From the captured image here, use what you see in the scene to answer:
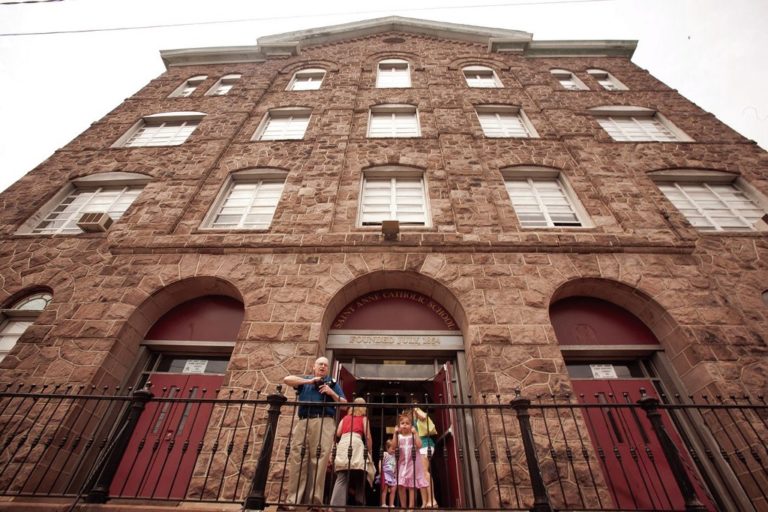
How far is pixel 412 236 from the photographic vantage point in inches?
290

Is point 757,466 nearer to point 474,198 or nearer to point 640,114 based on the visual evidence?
point 474,198

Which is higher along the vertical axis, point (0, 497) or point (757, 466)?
point (757, 466)

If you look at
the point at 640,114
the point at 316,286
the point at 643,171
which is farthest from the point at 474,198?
the point at 640,114

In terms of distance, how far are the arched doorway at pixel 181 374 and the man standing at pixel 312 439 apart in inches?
79.4

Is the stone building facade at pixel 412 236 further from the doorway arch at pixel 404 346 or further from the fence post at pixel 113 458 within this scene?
the fence post at pixel 113 458

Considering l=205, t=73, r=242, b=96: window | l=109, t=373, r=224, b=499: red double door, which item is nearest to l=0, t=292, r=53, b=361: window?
l=109, t=373, r=224, b=499: red double door

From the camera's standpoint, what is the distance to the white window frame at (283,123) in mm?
11234

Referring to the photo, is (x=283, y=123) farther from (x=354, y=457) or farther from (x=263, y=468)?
(x=263, y=468)

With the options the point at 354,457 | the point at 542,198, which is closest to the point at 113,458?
the point at 354,457

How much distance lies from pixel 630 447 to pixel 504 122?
9.75m

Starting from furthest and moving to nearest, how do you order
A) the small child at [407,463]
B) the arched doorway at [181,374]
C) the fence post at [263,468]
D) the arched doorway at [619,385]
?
the arched doorway at [181,374] → the arched doorway at [619,385] → the small child at [407,463] → the fence post at [263,468]

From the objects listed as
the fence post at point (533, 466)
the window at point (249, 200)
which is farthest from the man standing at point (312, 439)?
the window at point (249, 200)

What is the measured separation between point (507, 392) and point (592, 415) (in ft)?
4.72

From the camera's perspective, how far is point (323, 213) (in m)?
8.09
